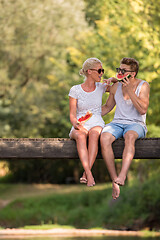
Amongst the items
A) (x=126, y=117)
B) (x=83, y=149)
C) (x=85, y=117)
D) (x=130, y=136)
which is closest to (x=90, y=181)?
(x=83, y=149)

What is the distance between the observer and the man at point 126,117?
6.25 meters

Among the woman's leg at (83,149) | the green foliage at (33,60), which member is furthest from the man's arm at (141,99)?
the green foliage at (33,60)

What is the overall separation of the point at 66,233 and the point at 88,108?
16.4 m

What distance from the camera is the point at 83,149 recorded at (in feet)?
20.8

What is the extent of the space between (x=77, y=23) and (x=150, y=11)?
10.5 metres

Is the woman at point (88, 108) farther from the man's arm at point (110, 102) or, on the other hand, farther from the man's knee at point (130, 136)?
the man's knee at point (130, 136)

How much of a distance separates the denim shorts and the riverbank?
14.1 m

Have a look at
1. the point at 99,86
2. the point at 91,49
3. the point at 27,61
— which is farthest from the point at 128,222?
the point at 99,86

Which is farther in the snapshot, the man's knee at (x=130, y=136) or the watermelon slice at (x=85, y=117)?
the watermelon slice at (x=85, y=117)

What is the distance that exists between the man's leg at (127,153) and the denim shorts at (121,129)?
9 cm

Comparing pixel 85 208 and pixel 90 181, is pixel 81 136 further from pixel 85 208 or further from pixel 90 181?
pixel 85 208

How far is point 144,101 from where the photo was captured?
6441 mm

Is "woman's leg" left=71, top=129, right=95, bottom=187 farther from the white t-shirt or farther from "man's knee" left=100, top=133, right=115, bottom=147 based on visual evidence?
the white t-shirt

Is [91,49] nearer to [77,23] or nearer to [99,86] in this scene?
[77,23]
